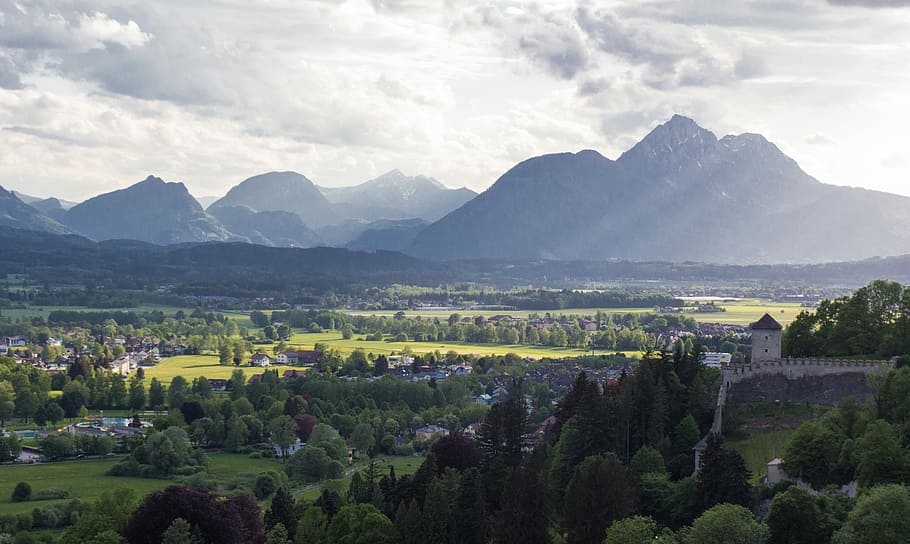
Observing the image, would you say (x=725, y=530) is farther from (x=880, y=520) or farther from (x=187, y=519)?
(x=187, y=519)

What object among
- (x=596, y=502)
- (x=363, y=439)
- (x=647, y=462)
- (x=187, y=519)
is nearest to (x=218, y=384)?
(x=363, y=439)

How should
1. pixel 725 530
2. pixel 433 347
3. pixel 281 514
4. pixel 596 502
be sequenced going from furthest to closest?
pixel 433 347 → pixel 281 514 → pixel 596 502 → pixel 725 530

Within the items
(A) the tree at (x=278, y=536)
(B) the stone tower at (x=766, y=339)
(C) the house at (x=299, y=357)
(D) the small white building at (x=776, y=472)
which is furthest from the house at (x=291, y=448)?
(C) the house at (x=299, y=357)

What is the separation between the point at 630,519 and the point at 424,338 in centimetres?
10952

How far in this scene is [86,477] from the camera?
65.8 m

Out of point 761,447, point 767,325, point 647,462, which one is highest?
point 767,325

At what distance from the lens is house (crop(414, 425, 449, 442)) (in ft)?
253

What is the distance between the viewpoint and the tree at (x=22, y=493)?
59500mm

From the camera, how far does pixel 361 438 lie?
243 ft

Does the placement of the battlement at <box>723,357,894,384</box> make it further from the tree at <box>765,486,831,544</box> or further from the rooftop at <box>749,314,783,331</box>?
the tree at <box>765,486,831,544</box>

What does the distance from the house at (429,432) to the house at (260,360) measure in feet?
137

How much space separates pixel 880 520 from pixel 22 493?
4631 cm

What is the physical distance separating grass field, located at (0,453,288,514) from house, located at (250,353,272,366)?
1789 inches

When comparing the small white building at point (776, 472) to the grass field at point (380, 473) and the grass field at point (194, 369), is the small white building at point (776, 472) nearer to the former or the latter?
the grass field at point (380, 473)
